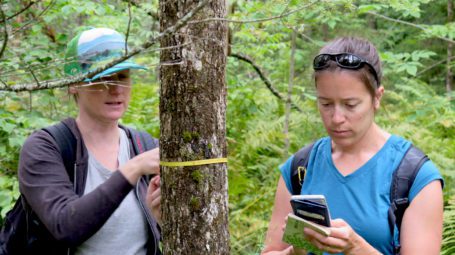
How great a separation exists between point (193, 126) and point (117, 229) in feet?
2.44

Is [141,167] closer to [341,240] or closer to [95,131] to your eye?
[95,131]

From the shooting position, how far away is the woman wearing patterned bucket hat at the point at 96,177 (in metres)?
2.12

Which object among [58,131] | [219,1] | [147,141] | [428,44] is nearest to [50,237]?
[58,131]

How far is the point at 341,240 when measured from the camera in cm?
191

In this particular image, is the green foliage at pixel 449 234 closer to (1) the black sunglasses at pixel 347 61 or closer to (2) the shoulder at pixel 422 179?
(2) the shoulder at pixel 422 179

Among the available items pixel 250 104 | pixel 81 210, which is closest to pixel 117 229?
pixel 81 210

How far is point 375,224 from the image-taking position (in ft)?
6.65

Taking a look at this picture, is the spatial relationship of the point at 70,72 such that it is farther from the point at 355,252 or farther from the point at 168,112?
the point at 355,252

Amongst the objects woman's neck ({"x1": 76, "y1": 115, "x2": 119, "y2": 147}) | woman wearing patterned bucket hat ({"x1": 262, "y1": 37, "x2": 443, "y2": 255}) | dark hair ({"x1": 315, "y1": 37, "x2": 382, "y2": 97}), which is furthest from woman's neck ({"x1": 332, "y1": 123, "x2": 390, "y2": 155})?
woman's neck ({"x1": 76, "y1": 115, "x2": 119, "y2": 147})

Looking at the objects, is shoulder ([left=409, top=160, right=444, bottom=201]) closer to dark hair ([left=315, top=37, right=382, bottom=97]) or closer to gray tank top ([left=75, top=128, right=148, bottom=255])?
dark hair ([left=315, top=37, right=382, bottom=97])

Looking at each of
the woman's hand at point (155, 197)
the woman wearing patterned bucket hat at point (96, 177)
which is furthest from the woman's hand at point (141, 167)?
the woman's hand at point (155, 197)

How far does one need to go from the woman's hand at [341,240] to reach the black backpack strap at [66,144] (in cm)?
113

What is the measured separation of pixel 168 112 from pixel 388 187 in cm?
94

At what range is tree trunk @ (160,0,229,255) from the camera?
2.00m
